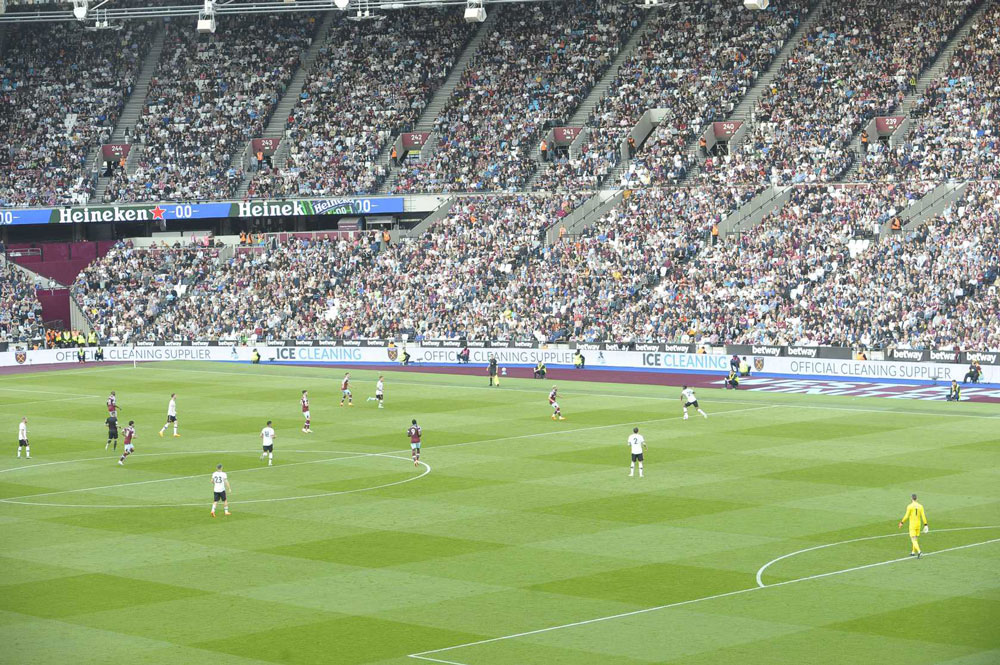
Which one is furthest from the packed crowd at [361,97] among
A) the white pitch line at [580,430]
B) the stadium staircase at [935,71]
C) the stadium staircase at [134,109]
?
the white pitch line at [580,430]

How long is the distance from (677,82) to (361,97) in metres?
20.1

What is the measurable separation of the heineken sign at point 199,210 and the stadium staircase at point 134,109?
6.22 ft

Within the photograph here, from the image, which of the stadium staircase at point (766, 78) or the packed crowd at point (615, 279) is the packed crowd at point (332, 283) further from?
the stadium staircase at point (766, 78)

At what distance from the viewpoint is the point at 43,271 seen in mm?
86938

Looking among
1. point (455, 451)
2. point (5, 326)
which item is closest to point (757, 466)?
point (455, 451)

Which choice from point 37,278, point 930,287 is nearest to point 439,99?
point 37,278

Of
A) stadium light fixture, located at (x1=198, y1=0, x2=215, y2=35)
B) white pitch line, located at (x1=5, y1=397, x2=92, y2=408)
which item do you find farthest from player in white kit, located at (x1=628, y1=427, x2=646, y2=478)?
stadium light fixture, located at (x1=198, y1=0, x2=215, y2=35)

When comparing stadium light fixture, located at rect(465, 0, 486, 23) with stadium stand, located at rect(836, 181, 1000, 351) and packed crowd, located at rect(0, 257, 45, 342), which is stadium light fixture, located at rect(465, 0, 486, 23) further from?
packed crowd, located at rect(0, 257, 45, 342)

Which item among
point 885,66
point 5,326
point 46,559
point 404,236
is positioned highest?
point 885,66

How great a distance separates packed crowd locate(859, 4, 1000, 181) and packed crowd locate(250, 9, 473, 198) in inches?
1149

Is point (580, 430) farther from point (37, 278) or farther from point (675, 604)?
point (37, 278)

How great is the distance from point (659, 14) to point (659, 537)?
56.7 metres

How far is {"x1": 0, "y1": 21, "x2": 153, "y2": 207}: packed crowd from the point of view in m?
86.9

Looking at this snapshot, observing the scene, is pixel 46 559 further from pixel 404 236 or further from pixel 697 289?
pixel 404 236
